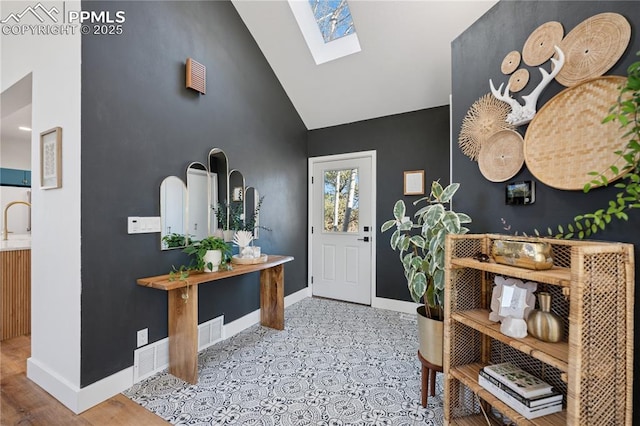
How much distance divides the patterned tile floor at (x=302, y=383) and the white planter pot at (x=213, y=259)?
784mm

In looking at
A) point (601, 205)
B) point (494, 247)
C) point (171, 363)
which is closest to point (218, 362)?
point (171, 363)

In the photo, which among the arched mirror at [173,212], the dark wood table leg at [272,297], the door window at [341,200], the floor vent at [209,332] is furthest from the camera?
the door window at [341,200]

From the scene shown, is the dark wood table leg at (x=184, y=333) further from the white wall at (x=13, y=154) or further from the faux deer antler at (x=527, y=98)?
the white wall at (x=13, y=154)

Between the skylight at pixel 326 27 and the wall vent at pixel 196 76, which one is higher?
the skylight at pixel 326 27

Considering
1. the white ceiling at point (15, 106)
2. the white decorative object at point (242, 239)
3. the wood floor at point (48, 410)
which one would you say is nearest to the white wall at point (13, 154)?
the white ceiling at point (15, 106)

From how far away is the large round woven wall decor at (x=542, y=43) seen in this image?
56.4 inches

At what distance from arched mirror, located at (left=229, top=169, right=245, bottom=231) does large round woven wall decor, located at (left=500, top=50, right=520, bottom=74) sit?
2420mm

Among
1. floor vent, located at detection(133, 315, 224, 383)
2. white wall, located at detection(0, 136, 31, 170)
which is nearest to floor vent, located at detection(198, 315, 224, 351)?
floor vent, located at detection(133, 315, 224, 383)

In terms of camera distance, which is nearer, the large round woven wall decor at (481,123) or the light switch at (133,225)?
the large round woven wall decor at (481,123)

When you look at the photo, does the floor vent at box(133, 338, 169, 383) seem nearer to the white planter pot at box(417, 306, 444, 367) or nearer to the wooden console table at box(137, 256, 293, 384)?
the wooden console table at box(137, 256, 293, 384)

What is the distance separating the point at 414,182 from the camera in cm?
359

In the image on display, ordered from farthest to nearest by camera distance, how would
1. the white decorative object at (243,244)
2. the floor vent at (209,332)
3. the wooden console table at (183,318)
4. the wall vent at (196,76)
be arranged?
the white decorative object at (243,244) < the floor vent at (209,332) < the wall vent at (196,76) < the wooden console table at (183,318)

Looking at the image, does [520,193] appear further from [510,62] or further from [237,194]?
[237,194]

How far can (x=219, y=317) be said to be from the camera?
281 centimetres
